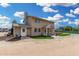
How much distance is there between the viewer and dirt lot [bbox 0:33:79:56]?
3691 mm

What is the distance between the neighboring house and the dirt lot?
0.42ft

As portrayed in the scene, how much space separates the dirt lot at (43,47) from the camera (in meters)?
3.69

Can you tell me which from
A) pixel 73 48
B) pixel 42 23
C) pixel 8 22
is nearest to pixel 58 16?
pixel 42 23

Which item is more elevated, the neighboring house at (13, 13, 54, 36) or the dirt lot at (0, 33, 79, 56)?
the neighboring house at (13, 13, 54, 36)

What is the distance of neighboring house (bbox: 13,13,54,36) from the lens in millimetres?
3793

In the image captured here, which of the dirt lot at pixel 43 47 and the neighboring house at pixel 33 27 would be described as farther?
the neighboring house at pixel 33 27

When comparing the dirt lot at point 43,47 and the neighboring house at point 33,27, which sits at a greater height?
the neighboring house at point 33,27

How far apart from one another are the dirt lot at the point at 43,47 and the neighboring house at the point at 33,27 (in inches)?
5.1

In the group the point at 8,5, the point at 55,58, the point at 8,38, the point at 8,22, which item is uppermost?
the point at 8,5

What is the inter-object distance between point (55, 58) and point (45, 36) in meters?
0.42

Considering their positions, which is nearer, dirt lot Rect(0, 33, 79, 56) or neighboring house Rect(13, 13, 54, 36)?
dirt lot Rect(0, 33, 79, 56)

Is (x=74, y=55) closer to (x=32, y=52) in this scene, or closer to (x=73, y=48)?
(x=73, y=48)

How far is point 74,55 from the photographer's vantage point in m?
3.64

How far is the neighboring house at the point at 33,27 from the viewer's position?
12.4ft
